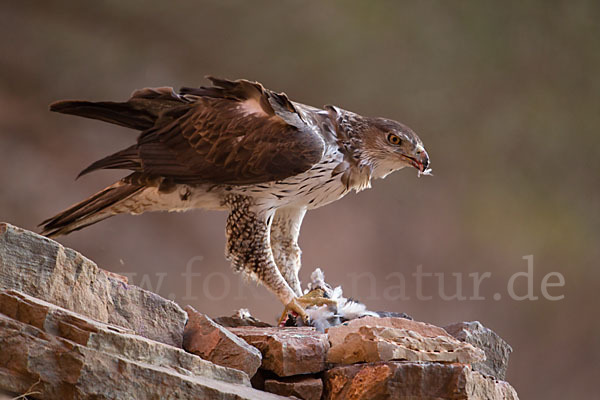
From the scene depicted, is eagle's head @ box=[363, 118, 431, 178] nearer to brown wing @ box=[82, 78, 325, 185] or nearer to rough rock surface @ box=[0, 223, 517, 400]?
brown wing @ box=[82, 78, 325, 185]

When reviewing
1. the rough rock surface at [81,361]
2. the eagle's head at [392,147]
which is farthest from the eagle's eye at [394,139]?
the rough rock surface at [81,361]

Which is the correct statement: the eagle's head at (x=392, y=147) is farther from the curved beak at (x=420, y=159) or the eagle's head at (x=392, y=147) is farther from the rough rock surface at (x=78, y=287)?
the rough rock surface at (x=78, y=287)

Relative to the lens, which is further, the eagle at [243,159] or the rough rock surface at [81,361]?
the eagle at [243,159]

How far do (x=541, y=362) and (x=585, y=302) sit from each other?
0.64 metres

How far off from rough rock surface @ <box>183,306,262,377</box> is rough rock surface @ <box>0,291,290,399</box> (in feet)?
0.73

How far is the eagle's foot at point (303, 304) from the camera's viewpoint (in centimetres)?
273

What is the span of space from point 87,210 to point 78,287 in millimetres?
1072

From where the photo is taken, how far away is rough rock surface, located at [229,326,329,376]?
2.18m

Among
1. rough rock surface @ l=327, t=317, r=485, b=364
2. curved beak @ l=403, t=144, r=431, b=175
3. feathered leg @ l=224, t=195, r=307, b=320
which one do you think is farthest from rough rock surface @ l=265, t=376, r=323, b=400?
curved beak @ l=403, t=144, r=431, b=175

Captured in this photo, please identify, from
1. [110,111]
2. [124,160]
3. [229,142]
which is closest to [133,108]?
[110,111]

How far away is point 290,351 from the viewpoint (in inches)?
86.7

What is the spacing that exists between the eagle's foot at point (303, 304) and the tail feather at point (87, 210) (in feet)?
2.84

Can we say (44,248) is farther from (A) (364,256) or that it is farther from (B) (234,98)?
(A) (364,256)

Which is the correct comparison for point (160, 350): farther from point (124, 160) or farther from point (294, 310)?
point (124, 160)
